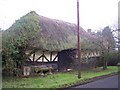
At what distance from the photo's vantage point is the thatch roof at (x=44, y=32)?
22.7 metres

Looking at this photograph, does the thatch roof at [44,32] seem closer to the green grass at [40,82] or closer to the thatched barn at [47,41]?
the thatched barn at [47,41]

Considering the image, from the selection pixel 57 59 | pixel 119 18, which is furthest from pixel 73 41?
pixel 119 18

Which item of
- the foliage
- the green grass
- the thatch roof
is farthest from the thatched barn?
the green grass

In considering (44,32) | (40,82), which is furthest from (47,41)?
(40,82)

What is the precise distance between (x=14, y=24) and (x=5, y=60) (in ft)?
18.5

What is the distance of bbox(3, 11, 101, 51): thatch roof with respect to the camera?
22.7 meters

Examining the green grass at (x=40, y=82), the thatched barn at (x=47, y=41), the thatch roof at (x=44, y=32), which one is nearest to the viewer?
the green grass at (x=40, y=82)

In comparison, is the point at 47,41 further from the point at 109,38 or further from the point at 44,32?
the point at 109,38

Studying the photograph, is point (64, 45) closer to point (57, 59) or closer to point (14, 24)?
point (57, 59)

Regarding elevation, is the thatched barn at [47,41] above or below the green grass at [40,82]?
above

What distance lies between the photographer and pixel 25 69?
23.9m

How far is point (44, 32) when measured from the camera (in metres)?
28.4

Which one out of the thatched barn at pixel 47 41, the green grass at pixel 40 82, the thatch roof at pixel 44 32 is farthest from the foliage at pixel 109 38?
the green grass at pixel 40 82

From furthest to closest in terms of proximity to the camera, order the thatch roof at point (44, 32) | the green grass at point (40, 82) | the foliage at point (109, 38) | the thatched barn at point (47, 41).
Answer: the foliage at point (109, 38) → the thatched barn at point (47, 41) → the thatch roof at point (44, 32) → the green grass at point (40, 82)
